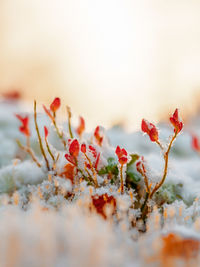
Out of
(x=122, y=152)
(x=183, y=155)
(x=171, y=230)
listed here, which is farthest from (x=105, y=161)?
(x=183, y=155)

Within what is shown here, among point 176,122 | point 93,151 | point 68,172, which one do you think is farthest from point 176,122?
point 68,172

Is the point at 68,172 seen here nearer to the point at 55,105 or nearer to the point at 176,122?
the point at 55,105

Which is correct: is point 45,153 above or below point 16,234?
above

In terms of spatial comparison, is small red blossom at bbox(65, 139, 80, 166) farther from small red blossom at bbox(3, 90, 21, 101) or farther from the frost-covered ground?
small red blossom at bbox(3, 90, 21, 101)

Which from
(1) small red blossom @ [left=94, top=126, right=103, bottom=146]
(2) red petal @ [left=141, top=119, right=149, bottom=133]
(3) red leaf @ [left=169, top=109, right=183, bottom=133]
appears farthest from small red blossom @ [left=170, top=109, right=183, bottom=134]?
(1) small red blossom @ [left=94, top=126, right=103, bottom=146]

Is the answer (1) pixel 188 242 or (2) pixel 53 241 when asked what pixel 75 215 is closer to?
(2) pixel 53 241

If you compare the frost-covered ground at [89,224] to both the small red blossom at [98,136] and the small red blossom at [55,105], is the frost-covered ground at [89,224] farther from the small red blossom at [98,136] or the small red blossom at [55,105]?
the small red blossom at [55,105]
